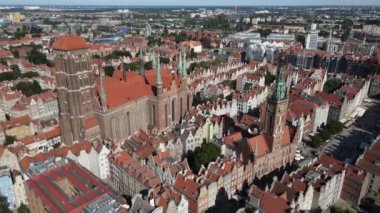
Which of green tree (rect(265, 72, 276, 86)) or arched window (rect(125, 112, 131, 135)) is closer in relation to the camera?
arched window (rect(125, 112, 131, 135))

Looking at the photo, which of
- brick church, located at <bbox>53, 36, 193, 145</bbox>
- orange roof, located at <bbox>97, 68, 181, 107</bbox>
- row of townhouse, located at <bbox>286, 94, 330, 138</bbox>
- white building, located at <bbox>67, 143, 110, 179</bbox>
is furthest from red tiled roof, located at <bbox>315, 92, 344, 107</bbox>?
white building, located at <bbox>67, 143, 110, 179</bbox>

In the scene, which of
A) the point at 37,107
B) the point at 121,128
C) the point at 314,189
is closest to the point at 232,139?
the point at 314,189

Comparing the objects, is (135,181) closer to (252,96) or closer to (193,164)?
(193,164)

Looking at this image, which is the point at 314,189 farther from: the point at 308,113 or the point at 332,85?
the point at 332,85

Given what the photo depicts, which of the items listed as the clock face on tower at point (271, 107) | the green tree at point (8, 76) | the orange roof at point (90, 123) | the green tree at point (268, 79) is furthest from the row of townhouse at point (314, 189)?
the green tree at point (8, 76)

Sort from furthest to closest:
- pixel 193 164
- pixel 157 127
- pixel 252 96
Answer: pixel 252 96 < pixel 157 127 < pixel 193 164

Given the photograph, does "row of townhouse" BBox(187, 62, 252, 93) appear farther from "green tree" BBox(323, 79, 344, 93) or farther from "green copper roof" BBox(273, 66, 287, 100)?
"green copper roof" BBox(273, 66, 287, 100)

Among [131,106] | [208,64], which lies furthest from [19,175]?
[208,64]

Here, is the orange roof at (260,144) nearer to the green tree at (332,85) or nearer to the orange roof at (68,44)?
the orange roof at (68,44)
